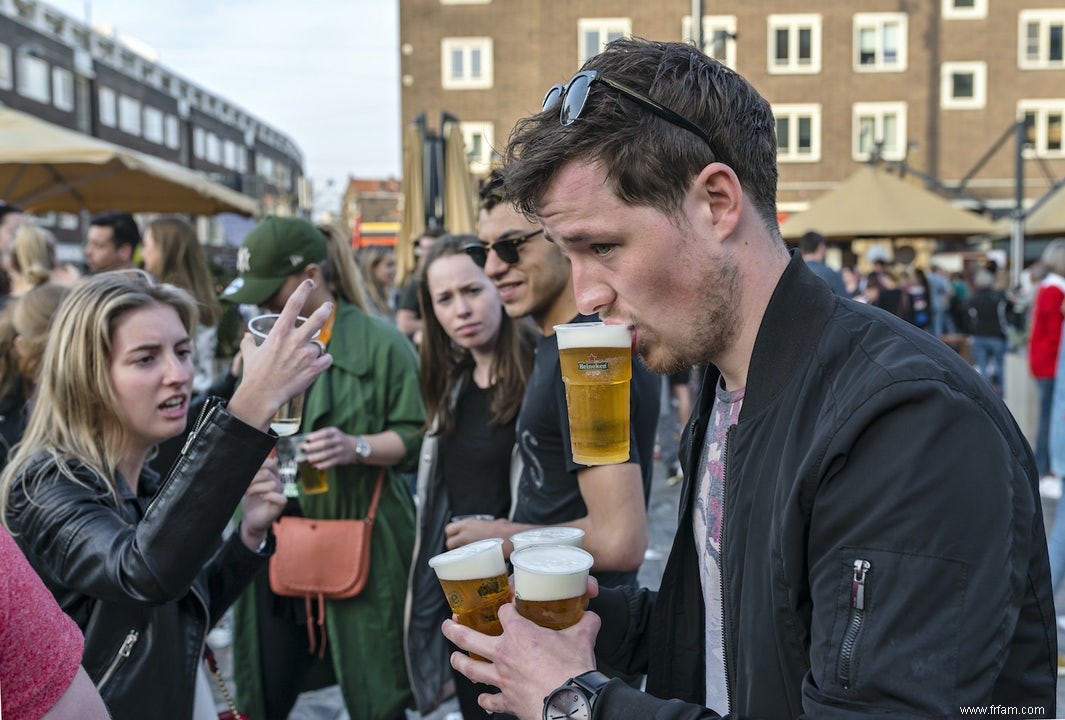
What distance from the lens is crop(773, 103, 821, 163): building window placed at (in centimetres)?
3056

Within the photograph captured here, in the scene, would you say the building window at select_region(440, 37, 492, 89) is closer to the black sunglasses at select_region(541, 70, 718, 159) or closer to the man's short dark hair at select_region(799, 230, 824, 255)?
the man's short dark hair at select_region(799, 230, 824, 255)

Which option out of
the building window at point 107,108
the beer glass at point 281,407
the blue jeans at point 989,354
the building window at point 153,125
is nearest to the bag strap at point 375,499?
the beer glass at point 281,407

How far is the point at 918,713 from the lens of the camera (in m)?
1.01

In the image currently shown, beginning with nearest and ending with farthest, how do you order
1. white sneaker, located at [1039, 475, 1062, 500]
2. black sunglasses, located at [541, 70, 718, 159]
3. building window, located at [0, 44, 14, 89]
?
black sunglasses, located at [541, 70, 718, 159]
white sneaker, located at [1039, 475, 1062, 500]
building window, located at [0, 44, 14, 89]

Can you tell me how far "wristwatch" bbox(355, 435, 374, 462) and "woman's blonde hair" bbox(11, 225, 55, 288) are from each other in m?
3.39

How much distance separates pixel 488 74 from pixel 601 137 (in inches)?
1220

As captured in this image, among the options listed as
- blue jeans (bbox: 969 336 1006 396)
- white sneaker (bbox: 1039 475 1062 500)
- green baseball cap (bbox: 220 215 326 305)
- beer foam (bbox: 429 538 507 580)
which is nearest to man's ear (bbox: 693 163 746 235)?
beer foam (bbox: 429 538 507 580)

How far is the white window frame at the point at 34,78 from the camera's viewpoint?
116 ft

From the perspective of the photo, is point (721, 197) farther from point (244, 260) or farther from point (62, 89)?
point (62, 89)

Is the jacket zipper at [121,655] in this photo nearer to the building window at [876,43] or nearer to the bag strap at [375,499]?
the bag strap at [375,499]

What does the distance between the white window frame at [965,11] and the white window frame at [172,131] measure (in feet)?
134

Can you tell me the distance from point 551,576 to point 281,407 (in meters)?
1.18

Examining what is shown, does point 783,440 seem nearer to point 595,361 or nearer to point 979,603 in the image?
point 979,603

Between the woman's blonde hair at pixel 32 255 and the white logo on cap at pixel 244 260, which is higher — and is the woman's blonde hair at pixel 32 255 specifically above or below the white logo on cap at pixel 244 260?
above
